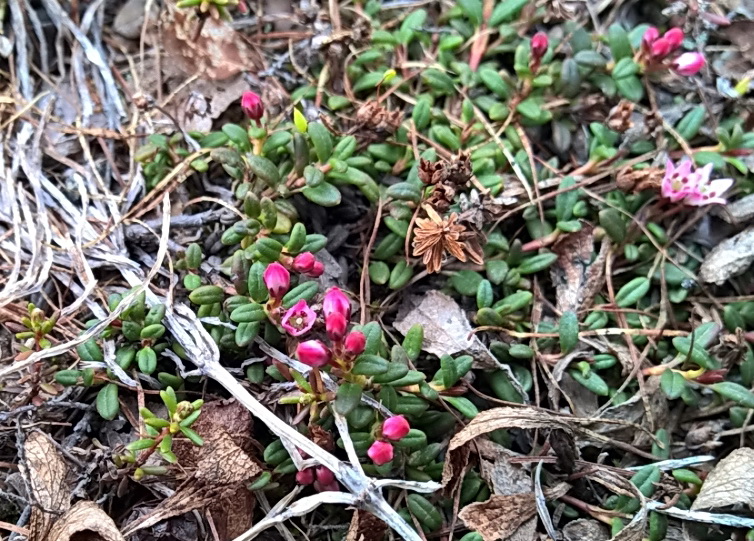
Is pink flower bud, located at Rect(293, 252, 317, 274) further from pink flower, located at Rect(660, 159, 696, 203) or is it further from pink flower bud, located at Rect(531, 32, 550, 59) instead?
pink flower, located at Rect(660, 159, 696, 203)

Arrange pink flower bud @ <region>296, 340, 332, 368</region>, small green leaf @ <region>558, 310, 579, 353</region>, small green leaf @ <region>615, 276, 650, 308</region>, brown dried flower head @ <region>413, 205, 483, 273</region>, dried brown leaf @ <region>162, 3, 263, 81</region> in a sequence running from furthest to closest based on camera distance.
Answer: dried brown leaf @ <region>162, 3, 263, 81</region>
small green leaf @ <region>615, 276, 650, 308</region>
small green leaf @ <region>558, 310, 579, 353</region>
brown dried flower head @ <region>413, 205, 483, 273</region>
pink flower bud @ <region>296, 340, 332, 368</region>

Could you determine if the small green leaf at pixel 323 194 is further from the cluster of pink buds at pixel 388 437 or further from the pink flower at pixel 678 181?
the pink flower at pixel 678 181

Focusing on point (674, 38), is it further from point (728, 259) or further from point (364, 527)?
point (364, 527)

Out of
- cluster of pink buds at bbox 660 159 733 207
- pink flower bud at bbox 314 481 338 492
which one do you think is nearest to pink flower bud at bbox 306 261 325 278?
pink flower bud at bbox 314 481 338 492

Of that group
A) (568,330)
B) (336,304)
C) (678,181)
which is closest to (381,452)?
(336,304)

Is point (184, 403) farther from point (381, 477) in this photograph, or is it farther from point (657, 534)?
point (657, 534)

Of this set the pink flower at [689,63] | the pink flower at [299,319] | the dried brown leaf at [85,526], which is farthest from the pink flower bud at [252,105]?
the pink flower at [689,63]
